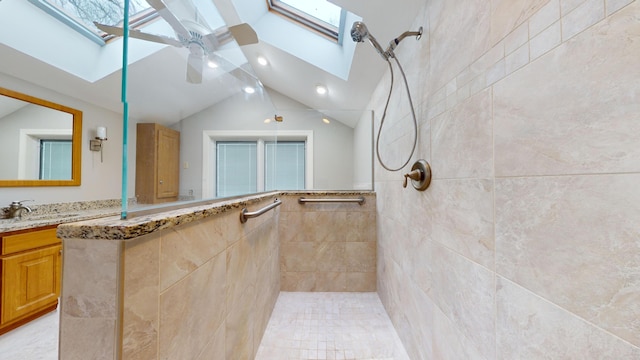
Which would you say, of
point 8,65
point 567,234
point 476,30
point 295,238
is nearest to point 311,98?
point 295,238

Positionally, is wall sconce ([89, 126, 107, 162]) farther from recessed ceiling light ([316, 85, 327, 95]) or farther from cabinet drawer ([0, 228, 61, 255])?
recessed ceiling light ([316, 85, 327, 95])

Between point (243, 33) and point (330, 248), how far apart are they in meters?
1.88

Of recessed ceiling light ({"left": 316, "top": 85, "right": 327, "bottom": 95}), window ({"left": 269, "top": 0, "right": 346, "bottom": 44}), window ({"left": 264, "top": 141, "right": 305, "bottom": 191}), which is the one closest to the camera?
window ({"left": 269, "top": 0, "right": 346, "bottom": 44})

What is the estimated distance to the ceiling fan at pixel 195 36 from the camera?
3.23ft

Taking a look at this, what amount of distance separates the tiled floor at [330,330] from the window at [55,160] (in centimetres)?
250

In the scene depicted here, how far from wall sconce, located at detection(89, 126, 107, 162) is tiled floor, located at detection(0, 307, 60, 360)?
1.53 meters

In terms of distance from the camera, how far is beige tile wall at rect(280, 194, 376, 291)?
2037 millimetres

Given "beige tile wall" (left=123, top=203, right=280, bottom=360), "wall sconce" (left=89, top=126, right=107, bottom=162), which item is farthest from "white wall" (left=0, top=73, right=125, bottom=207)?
"beige tile wall" (left=123, top=203, right=280, bottom=360)

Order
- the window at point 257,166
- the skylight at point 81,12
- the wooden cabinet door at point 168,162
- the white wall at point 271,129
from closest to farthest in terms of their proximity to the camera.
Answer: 1. the wooden cabinet door at point 168,162
2. the white wall at point 271,129
3. the window at point 257,166
4. the skylight at point 81,12

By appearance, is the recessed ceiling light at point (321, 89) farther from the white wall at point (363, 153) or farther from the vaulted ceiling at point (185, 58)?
the white wall at point (363, 153)

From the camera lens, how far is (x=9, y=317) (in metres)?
1.51

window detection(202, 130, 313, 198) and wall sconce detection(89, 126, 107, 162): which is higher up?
wall sconce detection(89, 126, 107, 162)

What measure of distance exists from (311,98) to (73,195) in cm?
290

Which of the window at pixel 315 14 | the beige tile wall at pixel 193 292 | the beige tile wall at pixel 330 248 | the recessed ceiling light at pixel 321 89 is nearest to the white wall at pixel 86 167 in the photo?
the beige tile wall at pixel 330 248
